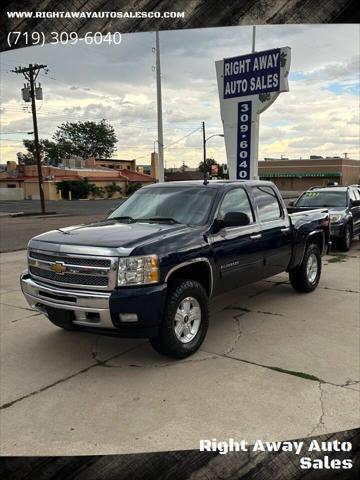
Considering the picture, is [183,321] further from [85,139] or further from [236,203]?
[85,139]

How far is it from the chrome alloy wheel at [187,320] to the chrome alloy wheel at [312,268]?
3125mm

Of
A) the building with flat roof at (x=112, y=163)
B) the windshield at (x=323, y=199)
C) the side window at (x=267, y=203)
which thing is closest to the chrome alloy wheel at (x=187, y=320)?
the side window at (x=267, y=203)

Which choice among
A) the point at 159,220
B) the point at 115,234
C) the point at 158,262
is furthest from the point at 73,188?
the point at 158,262

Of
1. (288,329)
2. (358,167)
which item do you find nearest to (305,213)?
(288,329)

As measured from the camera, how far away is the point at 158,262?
4109 mm

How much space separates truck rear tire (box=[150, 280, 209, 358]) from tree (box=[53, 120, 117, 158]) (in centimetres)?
9555

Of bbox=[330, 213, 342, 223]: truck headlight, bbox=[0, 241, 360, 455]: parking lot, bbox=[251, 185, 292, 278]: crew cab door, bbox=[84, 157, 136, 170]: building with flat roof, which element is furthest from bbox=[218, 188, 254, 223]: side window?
bbox=[84, 157, 136, 170]: building with flat roof

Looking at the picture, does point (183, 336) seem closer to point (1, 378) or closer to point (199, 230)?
point (199, 230)

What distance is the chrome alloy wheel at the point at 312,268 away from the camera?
7152 mm

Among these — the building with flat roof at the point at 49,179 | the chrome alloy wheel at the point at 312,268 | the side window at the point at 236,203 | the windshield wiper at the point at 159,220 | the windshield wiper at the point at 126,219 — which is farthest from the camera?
the building with flat roof at the point at 49,179

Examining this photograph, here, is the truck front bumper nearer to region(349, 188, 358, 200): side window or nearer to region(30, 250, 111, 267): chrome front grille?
region(30, 250, 111, 267): chrome front grille

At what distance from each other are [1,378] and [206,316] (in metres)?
2.08

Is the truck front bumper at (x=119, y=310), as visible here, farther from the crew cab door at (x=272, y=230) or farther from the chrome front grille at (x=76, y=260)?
the crew cab door at (x=272, y=230)

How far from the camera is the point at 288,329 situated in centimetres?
536
